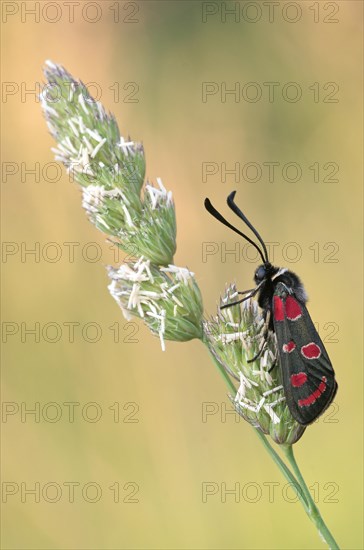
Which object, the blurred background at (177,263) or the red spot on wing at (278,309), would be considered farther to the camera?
the blurred background at (177,263)

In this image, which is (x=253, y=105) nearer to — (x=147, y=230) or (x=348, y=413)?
(x=348, y=413)

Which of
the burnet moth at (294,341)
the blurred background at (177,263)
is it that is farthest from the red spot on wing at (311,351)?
the blurred background at (177,263)

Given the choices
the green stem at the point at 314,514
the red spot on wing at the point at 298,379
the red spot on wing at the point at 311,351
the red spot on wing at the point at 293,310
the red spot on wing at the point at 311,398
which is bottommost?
the green stem at the point at 314,514

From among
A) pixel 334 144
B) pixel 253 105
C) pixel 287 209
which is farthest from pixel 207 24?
pixel 287 209

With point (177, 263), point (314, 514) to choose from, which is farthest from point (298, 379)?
point (177, 263)

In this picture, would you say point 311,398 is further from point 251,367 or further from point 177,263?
point 177,263

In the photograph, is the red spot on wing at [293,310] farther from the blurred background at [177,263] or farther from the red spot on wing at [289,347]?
the blurred background at [177,263]

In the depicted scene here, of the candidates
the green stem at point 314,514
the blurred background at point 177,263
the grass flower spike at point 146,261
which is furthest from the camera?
the blurred background at point 177,263
